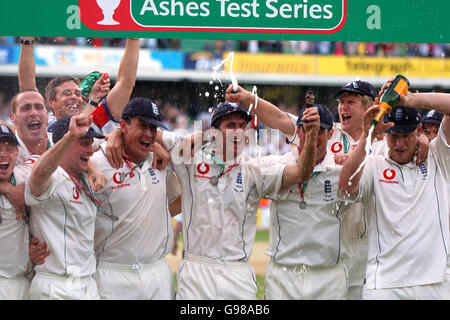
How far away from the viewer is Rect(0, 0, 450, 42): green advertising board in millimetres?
3996

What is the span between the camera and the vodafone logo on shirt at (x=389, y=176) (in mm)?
4183

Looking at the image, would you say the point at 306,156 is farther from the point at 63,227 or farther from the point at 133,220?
the point at 63,227

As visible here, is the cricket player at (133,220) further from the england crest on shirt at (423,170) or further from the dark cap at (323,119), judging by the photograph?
the england crest on shirt at (423,170)

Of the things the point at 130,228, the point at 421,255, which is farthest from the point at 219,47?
the point at 421,255

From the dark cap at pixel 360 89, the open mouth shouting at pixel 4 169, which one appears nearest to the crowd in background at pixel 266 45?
the dark cap at pixel 360 89

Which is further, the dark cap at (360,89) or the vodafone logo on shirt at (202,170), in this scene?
the dark cap at (360,89)

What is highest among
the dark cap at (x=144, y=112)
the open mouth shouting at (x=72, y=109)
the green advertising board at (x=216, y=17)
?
the green advertising board at (x=216, y=17)

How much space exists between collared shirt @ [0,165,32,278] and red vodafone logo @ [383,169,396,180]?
2.29 metres

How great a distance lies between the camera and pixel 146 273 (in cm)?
417

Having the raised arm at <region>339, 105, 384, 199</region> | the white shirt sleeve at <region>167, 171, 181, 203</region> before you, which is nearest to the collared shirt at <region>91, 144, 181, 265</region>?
the white shirt sleeve at <region>167, 171, 181, 203</region>

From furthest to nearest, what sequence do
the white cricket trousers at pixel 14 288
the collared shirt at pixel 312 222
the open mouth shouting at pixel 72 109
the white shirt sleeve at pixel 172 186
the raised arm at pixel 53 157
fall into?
the open mouth shouting at pixel 72 109 < the white shirt sleeve at pixel 172 186 < the collared shirt at pixel 312 222 < the white cricket trousers at pixel 14 288 < the raised arm at pixel 53 157

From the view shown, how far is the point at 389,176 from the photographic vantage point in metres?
4.20

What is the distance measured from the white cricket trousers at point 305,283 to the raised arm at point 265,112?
3.04 feet

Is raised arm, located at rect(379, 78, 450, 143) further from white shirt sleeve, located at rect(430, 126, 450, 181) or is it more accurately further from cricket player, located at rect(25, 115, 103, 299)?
cricket player, located at rect(25, 115, 103, 299)
